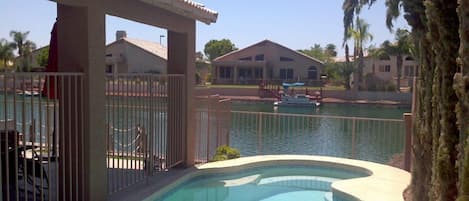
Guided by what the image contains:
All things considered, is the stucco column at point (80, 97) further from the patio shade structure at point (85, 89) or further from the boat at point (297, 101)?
the boat at point (297, 101)

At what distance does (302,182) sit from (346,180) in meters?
1.17

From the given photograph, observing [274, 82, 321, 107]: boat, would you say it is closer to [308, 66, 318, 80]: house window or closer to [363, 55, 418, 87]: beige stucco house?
[308, 66, 318, 80]: house window

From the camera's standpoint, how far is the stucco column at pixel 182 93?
26.3 ft

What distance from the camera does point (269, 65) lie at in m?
49.0

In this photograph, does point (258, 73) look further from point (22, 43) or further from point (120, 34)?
point (22, 43)

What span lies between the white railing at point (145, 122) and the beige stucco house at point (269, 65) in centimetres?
3971

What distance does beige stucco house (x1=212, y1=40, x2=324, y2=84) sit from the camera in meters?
48.5

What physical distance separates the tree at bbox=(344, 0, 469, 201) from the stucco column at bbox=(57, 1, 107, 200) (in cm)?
352

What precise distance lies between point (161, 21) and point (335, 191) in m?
3.90

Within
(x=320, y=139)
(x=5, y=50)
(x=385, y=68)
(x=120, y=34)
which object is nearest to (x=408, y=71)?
(x=385, y=68)

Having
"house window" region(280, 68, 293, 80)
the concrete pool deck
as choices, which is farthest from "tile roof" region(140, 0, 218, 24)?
"house window" region(280, 68, 293, 80)

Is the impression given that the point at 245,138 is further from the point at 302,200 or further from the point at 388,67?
the point at 388,67

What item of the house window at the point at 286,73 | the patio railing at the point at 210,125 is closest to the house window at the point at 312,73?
the house window at the point at 286,73

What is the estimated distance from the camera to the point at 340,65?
147 ft
